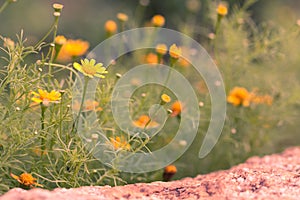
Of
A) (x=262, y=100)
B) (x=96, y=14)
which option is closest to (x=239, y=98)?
(x=262, y=100)

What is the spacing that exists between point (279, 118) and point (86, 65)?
934mm

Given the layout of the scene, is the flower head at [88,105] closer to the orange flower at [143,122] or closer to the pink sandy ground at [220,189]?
the orange flower at [143,122]

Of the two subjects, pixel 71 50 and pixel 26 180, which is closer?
pixel 26 180

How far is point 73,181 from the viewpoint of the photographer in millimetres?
1558

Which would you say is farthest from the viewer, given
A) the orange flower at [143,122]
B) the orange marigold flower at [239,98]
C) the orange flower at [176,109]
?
the orange marigold flower at [239,98]

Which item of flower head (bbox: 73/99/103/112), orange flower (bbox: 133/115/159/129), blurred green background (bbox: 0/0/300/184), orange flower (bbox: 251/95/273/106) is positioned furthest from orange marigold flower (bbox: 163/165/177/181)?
blurred green background (bbox: 0/0/300/184)

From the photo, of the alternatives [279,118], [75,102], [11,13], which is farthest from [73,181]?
[11,13]

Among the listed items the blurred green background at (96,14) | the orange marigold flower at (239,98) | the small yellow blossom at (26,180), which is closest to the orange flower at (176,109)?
the orange marigold flower at (239,98)

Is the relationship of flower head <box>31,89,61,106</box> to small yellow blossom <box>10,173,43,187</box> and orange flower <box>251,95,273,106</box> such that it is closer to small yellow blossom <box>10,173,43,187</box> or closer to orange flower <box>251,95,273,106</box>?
small yellow blossom <box>10,173,43,187</box>

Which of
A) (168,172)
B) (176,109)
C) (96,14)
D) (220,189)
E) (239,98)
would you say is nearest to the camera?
(220,189)

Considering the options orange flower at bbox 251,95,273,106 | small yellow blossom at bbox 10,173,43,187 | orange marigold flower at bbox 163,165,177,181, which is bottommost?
small yellow blossom at bbox 10,173,43,187

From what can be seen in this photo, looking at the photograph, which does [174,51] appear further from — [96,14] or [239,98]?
[96,14]

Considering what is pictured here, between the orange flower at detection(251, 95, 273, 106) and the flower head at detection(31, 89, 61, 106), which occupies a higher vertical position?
the orange flower at detection(251, 95, 273, 106)

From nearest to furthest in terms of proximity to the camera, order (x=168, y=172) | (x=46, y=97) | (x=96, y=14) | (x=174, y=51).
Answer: (x=46, y=97) → (x=174, y=51) → (x=168, y=172) → (x=96, y=14)
